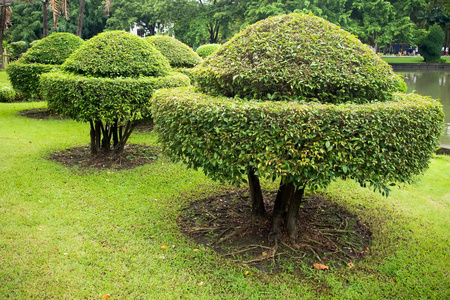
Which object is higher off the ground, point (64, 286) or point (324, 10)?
point (324, 10)

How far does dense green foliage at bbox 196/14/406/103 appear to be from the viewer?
12.3ft

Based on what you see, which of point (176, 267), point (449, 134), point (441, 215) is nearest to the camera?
point (176, 267)

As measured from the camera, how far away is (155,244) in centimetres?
432

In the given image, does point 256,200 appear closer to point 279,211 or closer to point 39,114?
point 279,211

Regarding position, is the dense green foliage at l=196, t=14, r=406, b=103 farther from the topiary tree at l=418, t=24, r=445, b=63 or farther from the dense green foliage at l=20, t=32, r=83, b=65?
the topiary tree at l=418, t=24, r=445, b=63

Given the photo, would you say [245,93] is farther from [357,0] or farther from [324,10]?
[357,0]

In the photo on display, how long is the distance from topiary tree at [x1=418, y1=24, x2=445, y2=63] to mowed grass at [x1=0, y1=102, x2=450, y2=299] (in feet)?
121

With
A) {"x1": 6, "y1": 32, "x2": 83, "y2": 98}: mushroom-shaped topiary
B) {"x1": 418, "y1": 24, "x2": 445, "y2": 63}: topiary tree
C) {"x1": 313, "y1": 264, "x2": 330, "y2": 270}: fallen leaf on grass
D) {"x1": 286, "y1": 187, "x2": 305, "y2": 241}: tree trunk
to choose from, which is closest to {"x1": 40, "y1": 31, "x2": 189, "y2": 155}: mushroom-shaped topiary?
{"x1": 286, "y1": 187, "x2": 305, "y2": 241}: tree trunk

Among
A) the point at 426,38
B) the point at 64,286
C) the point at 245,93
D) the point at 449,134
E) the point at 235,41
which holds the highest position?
the point at 426,38

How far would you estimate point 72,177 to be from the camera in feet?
21.1

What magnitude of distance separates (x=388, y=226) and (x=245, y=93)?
2.73m

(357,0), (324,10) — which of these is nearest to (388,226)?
(324,10)

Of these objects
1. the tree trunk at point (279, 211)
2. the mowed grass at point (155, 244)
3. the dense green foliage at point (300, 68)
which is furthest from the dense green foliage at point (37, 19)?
the tree trunk at point (279, 211)

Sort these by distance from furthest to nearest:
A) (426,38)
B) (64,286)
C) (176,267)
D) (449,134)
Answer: (426,38)
(449,134)
(176,267)
(64,286)
